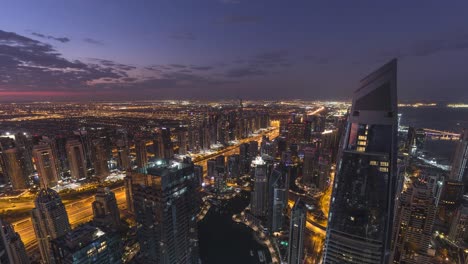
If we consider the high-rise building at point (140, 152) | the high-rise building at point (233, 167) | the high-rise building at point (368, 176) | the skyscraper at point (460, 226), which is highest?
the high-rise building at point (368, 176)

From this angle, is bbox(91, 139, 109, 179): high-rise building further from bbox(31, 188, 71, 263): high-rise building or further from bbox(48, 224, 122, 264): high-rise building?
bbox(48, 224, 122, 264): high-rise building

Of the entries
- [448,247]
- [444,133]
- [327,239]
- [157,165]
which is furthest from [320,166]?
[444,133]

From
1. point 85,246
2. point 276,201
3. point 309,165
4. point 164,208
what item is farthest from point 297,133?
point 85,246

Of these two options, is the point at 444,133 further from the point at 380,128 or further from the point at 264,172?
the point at 380,128

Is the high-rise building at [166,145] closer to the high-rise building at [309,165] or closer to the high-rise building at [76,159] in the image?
the high-rise building at [76,159]

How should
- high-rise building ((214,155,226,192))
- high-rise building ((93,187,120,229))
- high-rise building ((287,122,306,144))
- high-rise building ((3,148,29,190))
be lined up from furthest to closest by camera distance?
high-rise building ((287,122,306,144)), high-rise building ((214,155,226,192)), high-rise building ((3,148,29,190)), high-rise building ((93,187,120,229))

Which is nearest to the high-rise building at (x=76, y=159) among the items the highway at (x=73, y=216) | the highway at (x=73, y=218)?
the highway at (x=73, y=216)

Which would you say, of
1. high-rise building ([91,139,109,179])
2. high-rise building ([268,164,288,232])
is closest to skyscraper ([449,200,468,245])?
high-rise building ([268,164,288,232])
